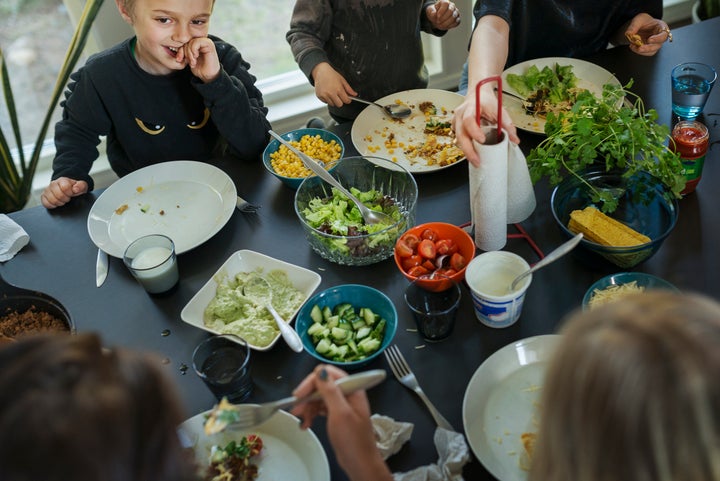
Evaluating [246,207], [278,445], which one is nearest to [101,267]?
[246,207]

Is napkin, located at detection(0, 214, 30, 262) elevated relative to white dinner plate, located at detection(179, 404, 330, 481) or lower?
elevated

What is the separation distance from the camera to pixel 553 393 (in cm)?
72

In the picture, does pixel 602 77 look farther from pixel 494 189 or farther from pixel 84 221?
pixel 84 221

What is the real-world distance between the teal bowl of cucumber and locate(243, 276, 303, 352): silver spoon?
2cm

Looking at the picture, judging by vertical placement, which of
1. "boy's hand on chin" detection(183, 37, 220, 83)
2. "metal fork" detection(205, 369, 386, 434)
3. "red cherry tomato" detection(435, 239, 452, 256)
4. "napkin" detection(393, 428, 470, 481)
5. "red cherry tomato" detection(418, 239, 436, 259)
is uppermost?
"boy's hand on chin" detection(183, 37, 220, 83)

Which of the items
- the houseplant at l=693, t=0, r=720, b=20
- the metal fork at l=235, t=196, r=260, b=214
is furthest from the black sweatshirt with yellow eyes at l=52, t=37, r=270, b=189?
the houseplant at l=693, t=0, r=720, b=20

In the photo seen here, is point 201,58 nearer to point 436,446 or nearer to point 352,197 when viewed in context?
point 352,197

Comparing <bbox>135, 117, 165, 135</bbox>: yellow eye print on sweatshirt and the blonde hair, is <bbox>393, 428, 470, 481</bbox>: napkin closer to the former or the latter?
the blonde hair

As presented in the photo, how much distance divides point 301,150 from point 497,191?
67 centimetres

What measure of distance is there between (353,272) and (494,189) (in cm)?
40

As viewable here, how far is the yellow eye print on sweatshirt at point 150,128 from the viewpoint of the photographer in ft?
6.64

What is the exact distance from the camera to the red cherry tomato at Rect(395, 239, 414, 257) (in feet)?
4.49

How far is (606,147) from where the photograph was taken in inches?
56.0

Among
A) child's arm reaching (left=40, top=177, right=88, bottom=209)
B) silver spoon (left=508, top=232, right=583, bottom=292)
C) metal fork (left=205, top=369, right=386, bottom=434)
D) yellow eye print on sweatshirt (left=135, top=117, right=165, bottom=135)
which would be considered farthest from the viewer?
yellow eye print on sweatshirt (left=135, top=117, right=165, bottom=135)
